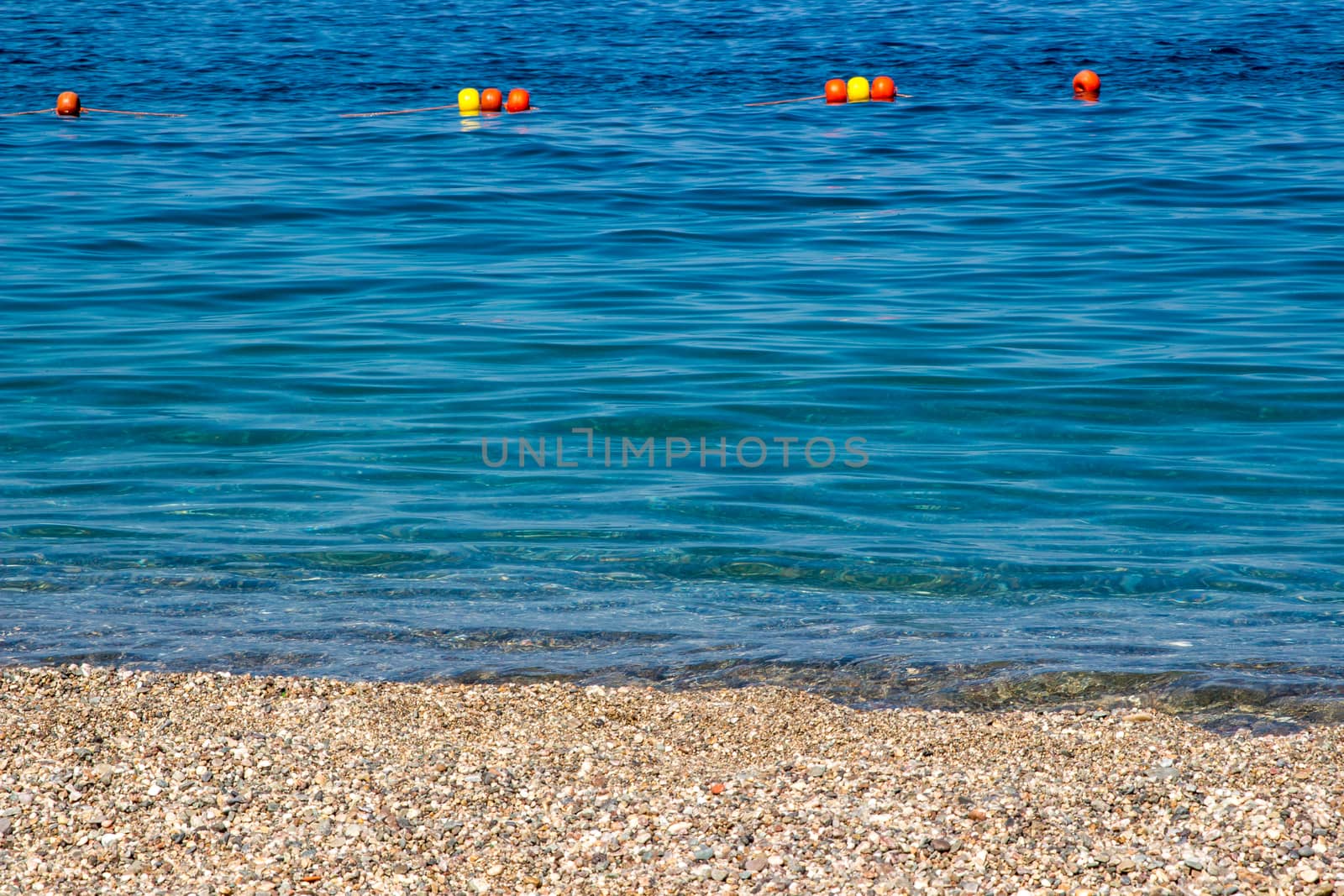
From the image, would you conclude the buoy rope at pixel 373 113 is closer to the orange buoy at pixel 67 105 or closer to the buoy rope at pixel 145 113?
the buoy rope at pixel 145 113

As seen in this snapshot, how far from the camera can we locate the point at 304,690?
4719mm

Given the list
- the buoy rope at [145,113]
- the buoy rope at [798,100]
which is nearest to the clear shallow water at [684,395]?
the buoy rope at [145,113]

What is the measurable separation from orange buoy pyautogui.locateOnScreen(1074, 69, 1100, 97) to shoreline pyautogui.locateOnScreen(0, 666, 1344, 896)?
18.8 meters

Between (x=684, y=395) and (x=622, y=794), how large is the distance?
17.3 ft

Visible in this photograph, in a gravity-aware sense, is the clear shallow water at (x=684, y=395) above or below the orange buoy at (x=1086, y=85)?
below

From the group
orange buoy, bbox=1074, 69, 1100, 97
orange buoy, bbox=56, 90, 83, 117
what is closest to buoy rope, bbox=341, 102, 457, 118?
orange buoy, bbox=56, 90, 83, 117

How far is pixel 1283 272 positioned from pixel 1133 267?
3.96 feet

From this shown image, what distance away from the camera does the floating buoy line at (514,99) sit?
67.9ft

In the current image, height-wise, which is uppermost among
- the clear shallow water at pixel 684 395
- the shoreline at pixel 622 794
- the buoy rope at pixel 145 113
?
the buoy rope at pixel 145 113

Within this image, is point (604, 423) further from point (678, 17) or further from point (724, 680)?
point (678, 17)

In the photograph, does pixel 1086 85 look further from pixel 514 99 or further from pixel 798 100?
pixel 514 99

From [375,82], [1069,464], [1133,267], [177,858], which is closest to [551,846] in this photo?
[177,858]

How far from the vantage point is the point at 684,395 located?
893 centimetres

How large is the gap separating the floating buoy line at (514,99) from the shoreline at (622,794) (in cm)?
1746
